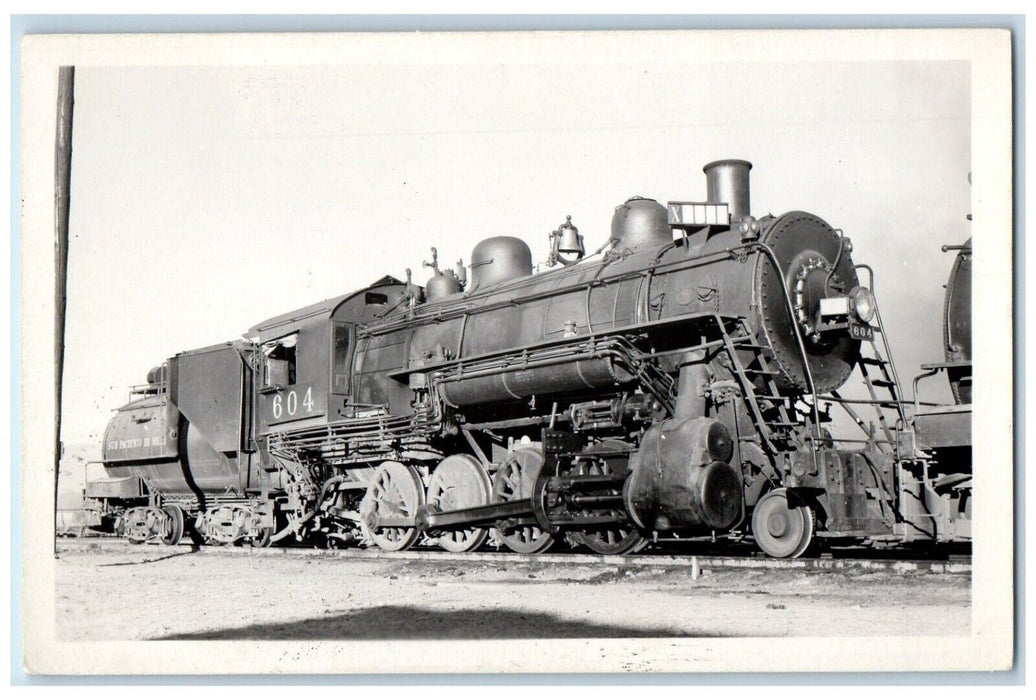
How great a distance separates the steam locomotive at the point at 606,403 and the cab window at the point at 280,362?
0.08 feet

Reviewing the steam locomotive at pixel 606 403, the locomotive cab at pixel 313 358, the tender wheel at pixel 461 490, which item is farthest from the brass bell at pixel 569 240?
the tender wheel at pixel 461 490

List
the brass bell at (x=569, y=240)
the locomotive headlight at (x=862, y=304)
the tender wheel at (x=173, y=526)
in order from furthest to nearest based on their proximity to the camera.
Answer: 1. the tender wheel at (x=173, y=526)
2. the brass bell at (x=569, y=240)
3. the locomotive headlight at (x=862, y=304)

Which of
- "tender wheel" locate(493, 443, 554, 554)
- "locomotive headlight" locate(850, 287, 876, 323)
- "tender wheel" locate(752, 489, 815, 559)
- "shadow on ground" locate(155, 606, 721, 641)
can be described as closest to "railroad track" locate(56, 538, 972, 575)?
"tender wheel" locate(493, 443, 554, 554)

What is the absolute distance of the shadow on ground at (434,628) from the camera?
7332mm

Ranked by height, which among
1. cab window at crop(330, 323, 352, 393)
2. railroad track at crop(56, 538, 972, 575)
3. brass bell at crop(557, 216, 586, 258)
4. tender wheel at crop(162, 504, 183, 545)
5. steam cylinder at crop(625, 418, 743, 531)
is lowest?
tender wheel at crop(162, 504, 183, 545)

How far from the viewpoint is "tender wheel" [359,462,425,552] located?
12562mm

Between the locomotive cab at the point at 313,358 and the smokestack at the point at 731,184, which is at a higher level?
the smokestack at the point at 731,184

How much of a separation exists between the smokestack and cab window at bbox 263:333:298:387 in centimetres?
687

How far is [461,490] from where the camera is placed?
11.9 metres

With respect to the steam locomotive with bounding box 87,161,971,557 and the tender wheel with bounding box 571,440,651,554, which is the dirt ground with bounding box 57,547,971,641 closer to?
the steam locomotive with bounding box 87,161,971,557

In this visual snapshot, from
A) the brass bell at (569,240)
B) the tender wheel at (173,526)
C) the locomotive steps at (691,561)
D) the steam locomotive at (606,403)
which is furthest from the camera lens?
the tender wheel at (173,526)

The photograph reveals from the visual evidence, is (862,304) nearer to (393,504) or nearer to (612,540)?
(612,540)

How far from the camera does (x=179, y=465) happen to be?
54.3ft

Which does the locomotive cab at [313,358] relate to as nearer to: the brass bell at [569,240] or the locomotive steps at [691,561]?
the locomotive steps at [691,561]
